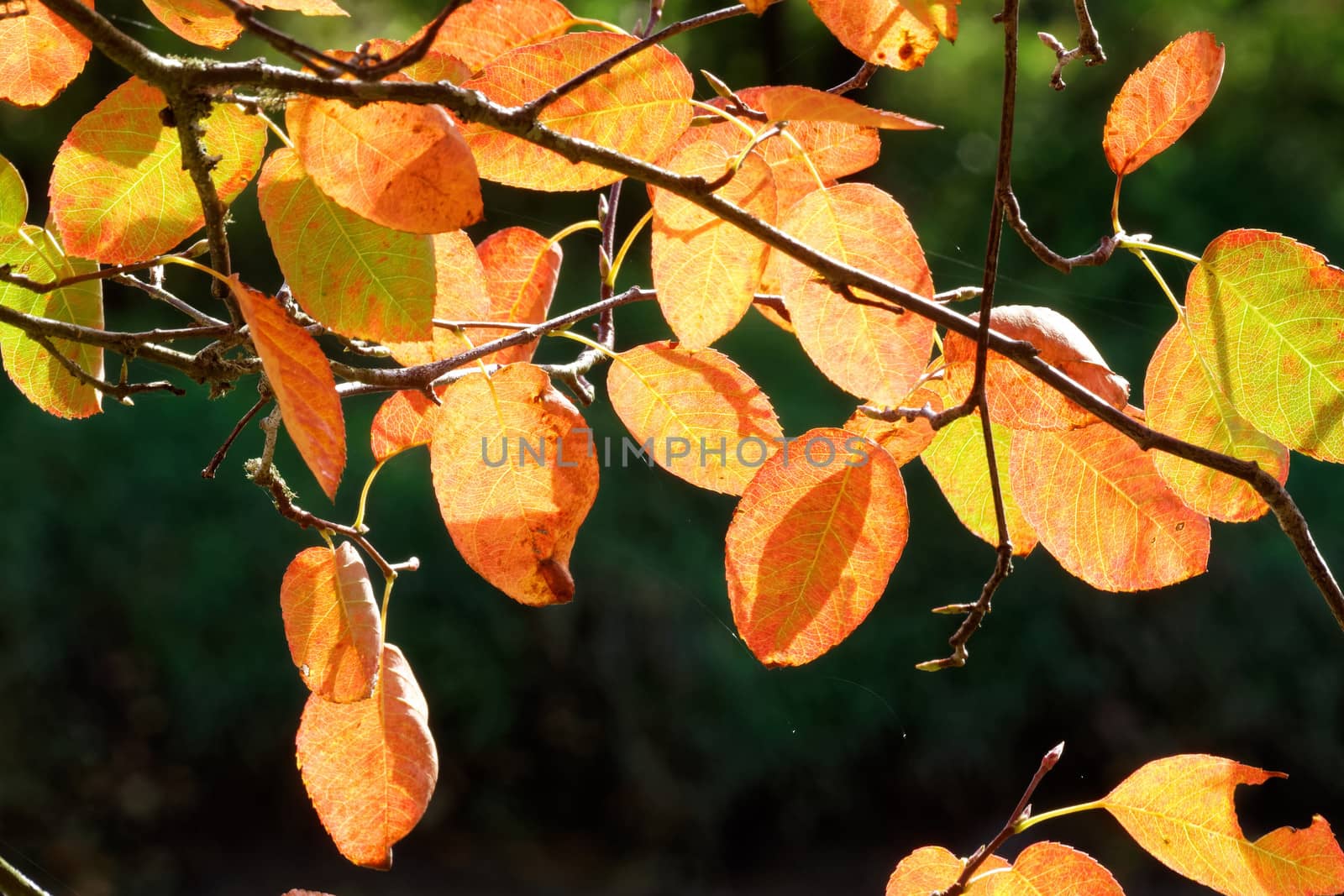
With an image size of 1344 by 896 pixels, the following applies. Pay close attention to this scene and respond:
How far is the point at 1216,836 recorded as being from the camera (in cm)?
30

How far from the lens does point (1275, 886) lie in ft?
0.94

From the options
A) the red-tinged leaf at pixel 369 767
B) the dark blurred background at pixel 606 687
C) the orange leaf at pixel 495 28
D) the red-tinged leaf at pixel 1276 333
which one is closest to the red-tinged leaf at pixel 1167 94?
the red-tinged leaf at pixel 1276 333

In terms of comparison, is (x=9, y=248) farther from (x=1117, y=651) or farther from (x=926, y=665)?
(x=1117, y=651)

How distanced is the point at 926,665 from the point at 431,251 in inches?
6.2

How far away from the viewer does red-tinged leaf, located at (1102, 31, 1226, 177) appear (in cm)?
28

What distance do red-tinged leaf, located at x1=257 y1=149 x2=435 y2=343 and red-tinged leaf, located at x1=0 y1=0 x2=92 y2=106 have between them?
4.0 inches

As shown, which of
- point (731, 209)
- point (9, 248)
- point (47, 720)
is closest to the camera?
point (731, 209)

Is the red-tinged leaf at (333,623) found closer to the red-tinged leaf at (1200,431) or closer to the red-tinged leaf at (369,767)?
the red-tinged leaf at (369,767)

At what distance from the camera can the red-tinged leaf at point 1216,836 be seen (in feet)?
0.93

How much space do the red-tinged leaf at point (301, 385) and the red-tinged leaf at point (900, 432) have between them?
135 millimetres

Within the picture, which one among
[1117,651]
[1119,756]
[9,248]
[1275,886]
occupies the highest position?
[9,248]

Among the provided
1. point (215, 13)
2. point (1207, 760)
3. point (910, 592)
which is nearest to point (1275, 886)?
point (1207, 760)

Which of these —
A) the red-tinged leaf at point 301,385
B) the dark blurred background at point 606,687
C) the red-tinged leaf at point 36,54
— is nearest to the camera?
the red-tinged leaf at point 301,385

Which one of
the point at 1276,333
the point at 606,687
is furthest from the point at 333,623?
the point at 606,687
